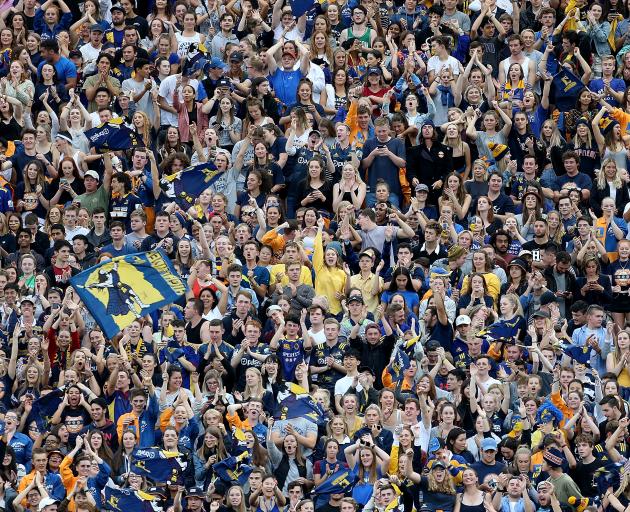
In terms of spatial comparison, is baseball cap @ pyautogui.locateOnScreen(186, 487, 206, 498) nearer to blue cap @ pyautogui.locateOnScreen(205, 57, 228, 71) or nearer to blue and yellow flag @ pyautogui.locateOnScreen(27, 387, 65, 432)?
blue and yellow flag @ pyautogui.locateOnScreen(27, 387, 65, 432)

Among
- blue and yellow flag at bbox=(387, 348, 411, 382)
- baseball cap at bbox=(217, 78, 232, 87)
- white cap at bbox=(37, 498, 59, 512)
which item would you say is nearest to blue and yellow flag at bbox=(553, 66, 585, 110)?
baseball cap at bbox=(217, 78, 232, 87)

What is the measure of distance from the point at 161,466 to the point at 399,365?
3.11 metres

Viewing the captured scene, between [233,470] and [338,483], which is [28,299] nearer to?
[233,470]

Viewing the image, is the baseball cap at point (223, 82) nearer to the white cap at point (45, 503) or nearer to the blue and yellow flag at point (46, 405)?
the blue and yellow flag at point (46, 405)

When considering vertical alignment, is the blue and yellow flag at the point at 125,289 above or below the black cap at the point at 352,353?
above

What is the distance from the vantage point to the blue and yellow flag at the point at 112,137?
3291 cm

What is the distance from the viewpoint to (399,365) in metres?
29.2

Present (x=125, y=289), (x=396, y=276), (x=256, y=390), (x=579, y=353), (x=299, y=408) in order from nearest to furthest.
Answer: (x=299, y=408) < (x=256, y=390) < (x=125, y=289) < (x=579, y=353) < (x=396, y=276)

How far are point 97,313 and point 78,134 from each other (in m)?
4.84

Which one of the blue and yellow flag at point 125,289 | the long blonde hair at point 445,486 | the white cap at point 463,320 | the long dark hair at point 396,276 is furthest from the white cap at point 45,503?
the white cap at point 463,320

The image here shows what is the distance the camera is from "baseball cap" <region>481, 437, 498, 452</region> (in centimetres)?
2794

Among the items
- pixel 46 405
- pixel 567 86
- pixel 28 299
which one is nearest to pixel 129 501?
pixel 46 405

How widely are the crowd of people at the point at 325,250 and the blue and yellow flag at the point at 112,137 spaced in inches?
4.1

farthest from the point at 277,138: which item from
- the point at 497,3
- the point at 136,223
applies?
the point at 497,3
